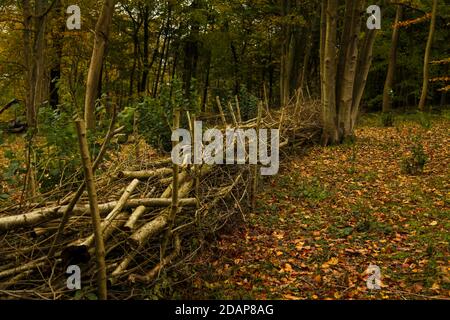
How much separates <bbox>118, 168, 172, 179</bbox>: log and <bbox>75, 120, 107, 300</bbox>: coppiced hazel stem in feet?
5.69

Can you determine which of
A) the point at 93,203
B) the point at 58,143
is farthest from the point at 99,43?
the point at 93,203

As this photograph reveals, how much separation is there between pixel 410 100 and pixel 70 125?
2561 cm

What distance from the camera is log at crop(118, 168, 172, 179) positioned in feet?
15.8

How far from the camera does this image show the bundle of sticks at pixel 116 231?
3.37 meters

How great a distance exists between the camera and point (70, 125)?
4883 mm

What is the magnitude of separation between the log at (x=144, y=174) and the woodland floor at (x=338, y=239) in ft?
3.61

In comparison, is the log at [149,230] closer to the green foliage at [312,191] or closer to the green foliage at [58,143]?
the green foliage at [58,143]

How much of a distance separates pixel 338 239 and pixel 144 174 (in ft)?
8.43

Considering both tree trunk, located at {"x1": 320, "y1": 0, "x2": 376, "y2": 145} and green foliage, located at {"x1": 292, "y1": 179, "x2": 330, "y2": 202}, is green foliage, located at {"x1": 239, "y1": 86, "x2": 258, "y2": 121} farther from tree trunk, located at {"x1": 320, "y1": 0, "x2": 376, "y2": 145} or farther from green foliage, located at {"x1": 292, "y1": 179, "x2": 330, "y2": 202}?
green foliage, located at {"x1": 292, "y1": 179, "x2": 330, "y2": 202}

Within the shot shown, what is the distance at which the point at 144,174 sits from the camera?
496 centimetres

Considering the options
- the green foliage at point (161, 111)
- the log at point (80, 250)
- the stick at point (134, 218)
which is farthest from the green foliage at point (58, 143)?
the green foliage at point (161, 111)

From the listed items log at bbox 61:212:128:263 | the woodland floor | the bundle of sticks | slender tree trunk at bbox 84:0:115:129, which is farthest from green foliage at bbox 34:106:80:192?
the woodland floor

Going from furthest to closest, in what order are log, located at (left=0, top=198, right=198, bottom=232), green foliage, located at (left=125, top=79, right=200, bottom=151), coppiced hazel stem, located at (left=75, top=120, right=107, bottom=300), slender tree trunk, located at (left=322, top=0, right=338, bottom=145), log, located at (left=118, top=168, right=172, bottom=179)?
1. slender tree trunk, located at (left=322, top=0, right=338, bottom=145)
2. green foliage, located at (left=125, top=79, right=200, bottom=151)
3. log, located at (left=118, top=168, right=172, bottom=179)
4. log, located at (left=0, top=198, right=198, bottom=232)
5. coppiced hazel stem, located at (left=75, top=120, right=107, bottom=300)

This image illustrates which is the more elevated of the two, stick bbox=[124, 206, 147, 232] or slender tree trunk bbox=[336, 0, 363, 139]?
slender tree trunk bbox=[336, 0, 363, 139]
